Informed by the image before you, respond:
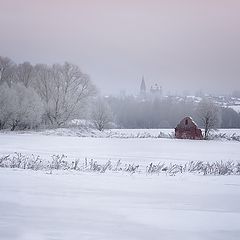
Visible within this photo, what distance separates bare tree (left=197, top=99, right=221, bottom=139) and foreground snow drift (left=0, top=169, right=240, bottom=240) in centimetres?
5487

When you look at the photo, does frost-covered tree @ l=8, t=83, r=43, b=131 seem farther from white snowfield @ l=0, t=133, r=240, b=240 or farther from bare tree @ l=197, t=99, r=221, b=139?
white snowfield @ l=0, t=133, r=240, b=240

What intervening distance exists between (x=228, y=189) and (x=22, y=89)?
59280mm

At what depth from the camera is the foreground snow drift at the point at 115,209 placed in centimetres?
662

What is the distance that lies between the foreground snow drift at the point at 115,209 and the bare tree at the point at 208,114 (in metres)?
54.9

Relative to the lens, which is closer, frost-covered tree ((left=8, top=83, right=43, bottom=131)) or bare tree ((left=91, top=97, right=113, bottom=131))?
frost-covered tree ((left=8, top=83, right=43, bottom=131))

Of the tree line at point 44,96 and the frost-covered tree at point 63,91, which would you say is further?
the frost-covered tree at point 63,91

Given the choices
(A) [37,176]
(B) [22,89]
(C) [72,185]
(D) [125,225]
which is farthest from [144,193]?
(B) [22,89]

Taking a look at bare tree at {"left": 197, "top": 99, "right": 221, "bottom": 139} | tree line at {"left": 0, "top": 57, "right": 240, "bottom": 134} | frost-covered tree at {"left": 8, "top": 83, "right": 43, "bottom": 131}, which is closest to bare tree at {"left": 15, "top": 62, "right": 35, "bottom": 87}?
tree line at {"left": 0, "top": 57, "right": 240, "bottom": 134}

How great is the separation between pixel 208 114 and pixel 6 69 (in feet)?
146

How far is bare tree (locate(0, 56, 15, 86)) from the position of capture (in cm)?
8231

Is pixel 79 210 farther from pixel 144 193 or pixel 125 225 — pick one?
pixel 144 193

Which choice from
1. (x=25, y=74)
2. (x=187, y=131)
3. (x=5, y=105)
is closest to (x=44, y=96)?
(x=25, y=74)

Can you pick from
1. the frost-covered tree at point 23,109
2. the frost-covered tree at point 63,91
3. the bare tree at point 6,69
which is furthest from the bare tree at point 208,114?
the bare tree at point 6,69

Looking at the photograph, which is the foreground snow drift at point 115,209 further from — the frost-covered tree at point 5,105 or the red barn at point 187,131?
the frost-covered tree at point 5,105
